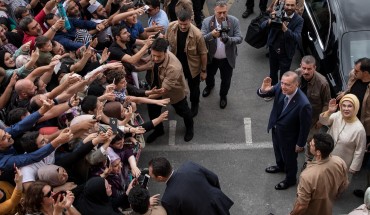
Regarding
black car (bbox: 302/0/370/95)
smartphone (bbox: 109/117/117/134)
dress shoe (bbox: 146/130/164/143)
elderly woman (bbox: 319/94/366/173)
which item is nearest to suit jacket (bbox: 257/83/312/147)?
elderly woman (bbox: 319/94/366/173)

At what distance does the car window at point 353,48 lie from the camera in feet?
21.8

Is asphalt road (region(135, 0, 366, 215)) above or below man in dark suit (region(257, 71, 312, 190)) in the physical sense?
below

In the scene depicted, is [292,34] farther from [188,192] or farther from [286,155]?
[188,192]

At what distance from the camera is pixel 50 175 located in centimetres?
460

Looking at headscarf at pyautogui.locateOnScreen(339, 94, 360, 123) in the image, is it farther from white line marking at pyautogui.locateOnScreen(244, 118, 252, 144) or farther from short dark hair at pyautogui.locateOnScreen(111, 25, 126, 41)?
short dark hair at pyautogui.locateOnScreen(111, 25, 126, 41)

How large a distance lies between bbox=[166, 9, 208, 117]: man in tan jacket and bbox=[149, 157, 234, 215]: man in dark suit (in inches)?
101

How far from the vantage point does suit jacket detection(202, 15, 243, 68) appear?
6.98 meters

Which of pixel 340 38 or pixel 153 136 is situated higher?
pixel 340 38

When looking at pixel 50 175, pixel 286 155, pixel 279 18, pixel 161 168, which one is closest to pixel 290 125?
pixel 286 155

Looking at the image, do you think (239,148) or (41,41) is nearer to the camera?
(41,41)

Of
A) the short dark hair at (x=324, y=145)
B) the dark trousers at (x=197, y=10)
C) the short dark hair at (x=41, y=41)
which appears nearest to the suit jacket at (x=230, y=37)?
the short dark hair at (x=41, y=41)

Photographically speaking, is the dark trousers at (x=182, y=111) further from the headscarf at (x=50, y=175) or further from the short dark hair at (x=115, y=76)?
the headscarf at (x=50, y=175)

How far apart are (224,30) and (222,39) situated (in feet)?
0.46

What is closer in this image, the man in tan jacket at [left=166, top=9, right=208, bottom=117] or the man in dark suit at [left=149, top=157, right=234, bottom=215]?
the man in dark suit at [left=149, top=157, right=234, bottom=215]
